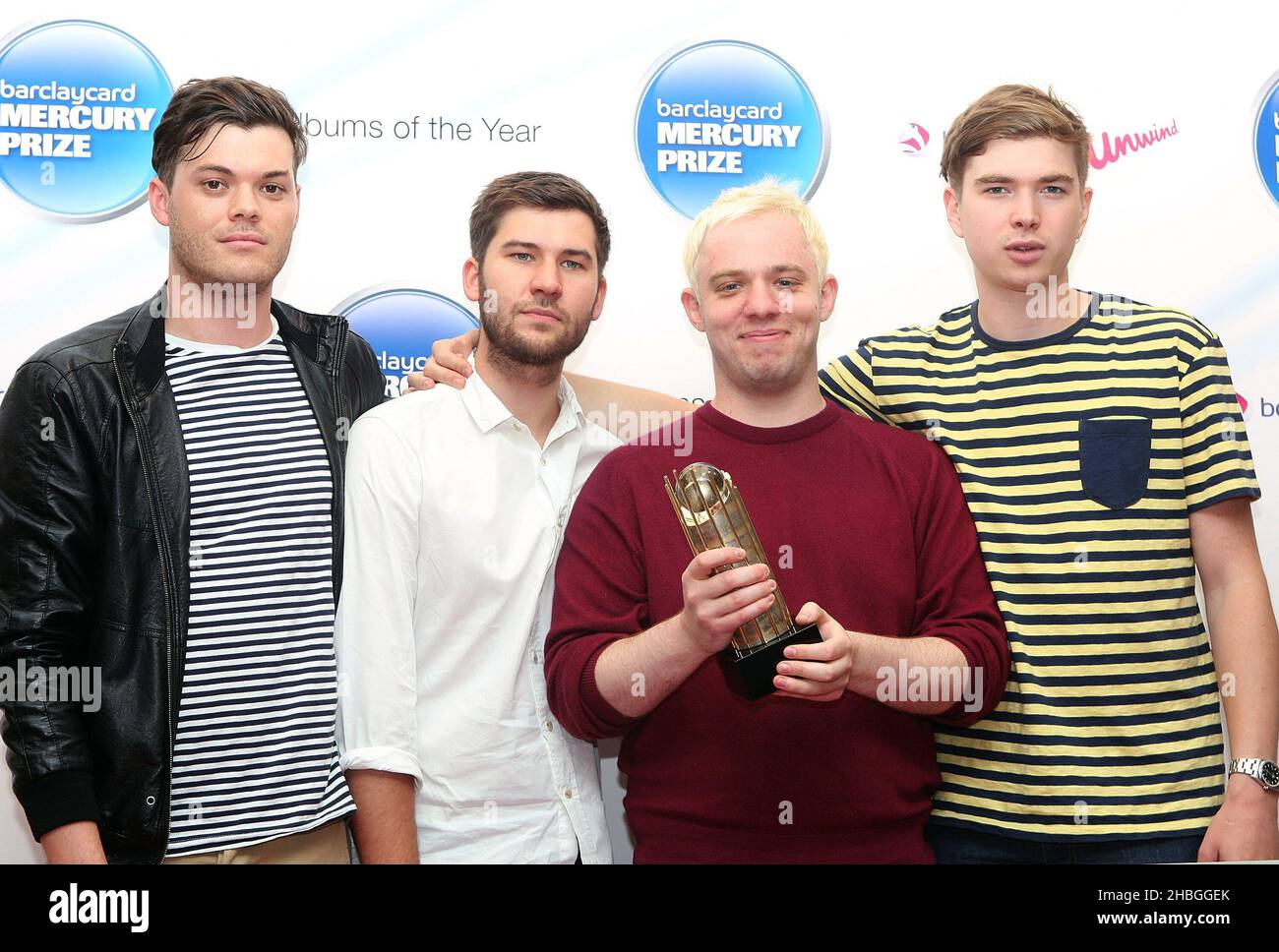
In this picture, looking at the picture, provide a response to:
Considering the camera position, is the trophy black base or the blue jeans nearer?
the trophy black base

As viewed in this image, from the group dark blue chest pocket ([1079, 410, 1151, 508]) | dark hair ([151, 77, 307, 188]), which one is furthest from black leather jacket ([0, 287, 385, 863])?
dark blue chest pocket ([1079, 410, 1151, 508])

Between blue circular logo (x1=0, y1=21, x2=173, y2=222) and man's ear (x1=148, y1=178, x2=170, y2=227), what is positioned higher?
blue circular logo (x1=0, y1=21, x2=173, y2=222)

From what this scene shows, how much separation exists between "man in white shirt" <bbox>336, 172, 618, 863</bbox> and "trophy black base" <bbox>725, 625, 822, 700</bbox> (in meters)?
0.47

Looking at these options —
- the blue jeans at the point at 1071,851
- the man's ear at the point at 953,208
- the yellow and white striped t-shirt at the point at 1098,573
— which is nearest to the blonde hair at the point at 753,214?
the man's ear at the point at 953,208

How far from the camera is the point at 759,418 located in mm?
2281

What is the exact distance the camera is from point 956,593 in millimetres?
2189

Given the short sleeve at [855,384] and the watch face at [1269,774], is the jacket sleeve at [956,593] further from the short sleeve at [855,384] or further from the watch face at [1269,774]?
the watch face at [1269,774]

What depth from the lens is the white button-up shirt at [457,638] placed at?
220cm

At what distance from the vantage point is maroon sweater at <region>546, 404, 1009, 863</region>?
7.02 ft

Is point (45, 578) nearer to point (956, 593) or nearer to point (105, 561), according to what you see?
point (105, 561)

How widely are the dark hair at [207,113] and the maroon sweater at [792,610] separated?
1078mm

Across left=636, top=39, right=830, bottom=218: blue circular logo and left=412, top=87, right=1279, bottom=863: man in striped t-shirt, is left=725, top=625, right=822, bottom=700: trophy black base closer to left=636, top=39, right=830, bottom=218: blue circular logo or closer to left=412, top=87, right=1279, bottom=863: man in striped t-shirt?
left=412, top=87, right=1279, bottom=863: man in striped t-shirt
